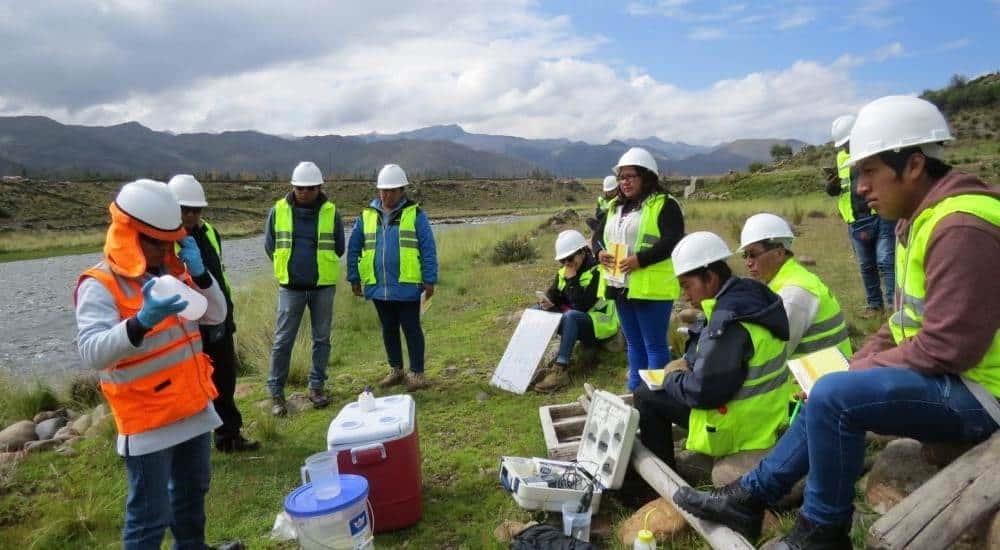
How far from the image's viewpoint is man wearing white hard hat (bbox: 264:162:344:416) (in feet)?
18.2

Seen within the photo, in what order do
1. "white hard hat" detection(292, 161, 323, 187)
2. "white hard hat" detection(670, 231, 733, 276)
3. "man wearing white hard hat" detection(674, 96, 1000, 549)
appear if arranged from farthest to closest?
"white hard hat" detection(292, 161, 323, 187)
"white hard hat" detection(670, 231, 733, 276)
"man wearing white hard hat" detection(674, 96, 1000, 549)

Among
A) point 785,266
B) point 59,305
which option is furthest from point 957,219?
point 59,305

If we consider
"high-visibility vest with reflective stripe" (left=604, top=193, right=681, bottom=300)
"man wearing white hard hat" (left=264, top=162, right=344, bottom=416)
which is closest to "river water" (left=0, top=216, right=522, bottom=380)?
"man wearing white hard hat" (left=264, top=162, right=344, bottom=416)

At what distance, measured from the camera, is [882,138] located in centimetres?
235

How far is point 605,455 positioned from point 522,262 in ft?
37.9

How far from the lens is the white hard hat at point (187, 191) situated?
4.47 m

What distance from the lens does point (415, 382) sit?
20.2 ft

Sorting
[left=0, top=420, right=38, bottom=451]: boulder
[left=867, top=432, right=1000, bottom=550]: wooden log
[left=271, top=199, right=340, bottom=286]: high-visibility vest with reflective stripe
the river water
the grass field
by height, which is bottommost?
the river water

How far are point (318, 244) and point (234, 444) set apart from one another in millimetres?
1718

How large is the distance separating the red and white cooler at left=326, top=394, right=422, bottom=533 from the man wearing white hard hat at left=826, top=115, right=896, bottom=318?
4.81 m

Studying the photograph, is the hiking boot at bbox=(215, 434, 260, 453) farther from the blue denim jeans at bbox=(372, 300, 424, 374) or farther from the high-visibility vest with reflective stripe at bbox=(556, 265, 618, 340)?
the high-visibility vest with reflective stripe at bbox=(556, 265, 618, 340)

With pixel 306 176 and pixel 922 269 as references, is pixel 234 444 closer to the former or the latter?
pixel 306 176

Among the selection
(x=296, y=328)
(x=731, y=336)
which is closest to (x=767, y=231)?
(x=731, y=336)

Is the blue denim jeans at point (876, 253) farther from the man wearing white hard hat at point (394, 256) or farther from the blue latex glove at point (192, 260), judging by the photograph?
the blue latex glove at point (192, 260)
